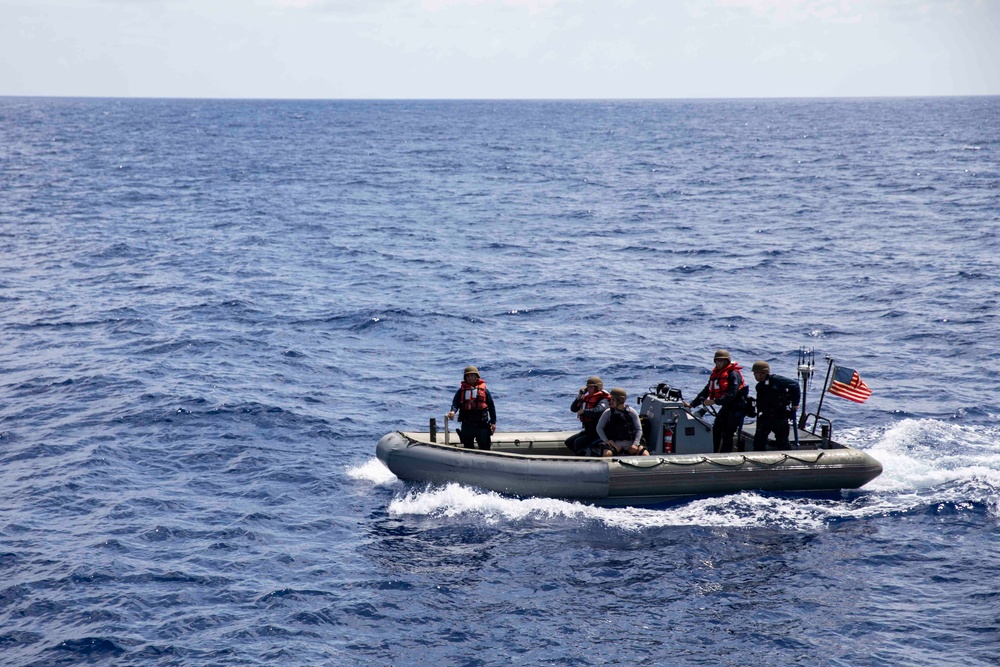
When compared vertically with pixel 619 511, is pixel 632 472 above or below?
above

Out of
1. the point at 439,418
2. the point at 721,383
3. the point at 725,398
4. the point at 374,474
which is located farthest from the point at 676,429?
the point at 439,418

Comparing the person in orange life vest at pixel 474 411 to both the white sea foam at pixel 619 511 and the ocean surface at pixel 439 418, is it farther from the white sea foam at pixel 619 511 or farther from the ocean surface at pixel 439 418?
the ocean surface at pixel 439 418

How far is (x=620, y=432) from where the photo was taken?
17.8m

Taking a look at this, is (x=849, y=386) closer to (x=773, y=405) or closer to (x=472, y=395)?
(x=773, y=405)

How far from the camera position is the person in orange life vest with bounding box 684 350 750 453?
17.7 m

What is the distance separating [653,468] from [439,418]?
20.7ft

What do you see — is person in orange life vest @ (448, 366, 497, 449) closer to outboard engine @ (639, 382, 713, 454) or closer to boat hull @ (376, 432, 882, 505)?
boat hull @ (376, 432, 882, 505)

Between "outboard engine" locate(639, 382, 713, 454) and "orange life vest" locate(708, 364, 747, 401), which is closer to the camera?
"orange life vest" locate(708, 364, 747, 401)

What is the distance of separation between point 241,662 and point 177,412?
10683mm

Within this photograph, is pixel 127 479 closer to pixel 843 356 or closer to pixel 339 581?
pixel 339 581

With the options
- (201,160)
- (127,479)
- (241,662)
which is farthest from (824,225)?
(201,160)

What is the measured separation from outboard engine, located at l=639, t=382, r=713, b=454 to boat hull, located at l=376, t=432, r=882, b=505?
0.52 m

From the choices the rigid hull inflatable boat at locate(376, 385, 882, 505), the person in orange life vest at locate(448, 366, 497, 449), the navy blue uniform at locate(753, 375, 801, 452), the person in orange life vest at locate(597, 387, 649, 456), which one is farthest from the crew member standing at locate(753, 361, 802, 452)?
the person in orange life vest at locate(448, 366, 497, 449)

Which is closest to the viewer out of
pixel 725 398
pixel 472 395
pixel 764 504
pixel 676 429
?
pixel 764 504
